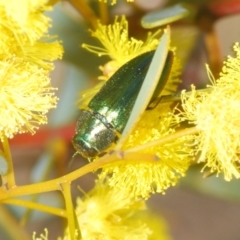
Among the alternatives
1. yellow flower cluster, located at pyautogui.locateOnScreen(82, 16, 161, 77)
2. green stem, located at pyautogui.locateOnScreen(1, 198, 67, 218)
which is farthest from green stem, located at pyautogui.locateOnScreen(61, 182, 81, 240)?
yellow flower cluster, located at pyautogui.locateOnScreen(82, 16, 161, 77)

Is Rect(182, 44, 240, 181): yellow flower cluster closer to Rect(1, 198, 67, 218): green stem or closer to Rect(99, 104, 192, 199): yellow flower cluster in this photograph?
Rect(99, 104, 192, 199): yellow flower cluster

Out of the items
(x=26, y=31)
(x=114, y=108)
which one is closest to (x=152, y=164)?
(x=114, y=108)

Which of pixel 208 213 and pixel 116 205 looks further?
pixel 208 213

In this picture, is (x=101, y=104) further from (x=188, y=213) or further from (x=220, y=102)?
(x=188, y=213)

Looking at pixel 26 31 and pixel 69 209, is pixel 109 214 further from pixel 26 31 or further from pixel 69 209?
pixel 26 31

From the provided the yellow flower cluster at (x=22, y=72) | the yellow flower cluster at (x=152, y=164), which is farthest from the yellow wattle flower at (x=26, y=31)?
the yellow flower cluster at (x=152, y=164)

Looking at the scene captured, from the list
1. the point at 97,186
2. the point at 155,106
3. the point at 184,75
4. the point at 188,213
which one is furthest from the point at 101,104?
the point at 188,213
